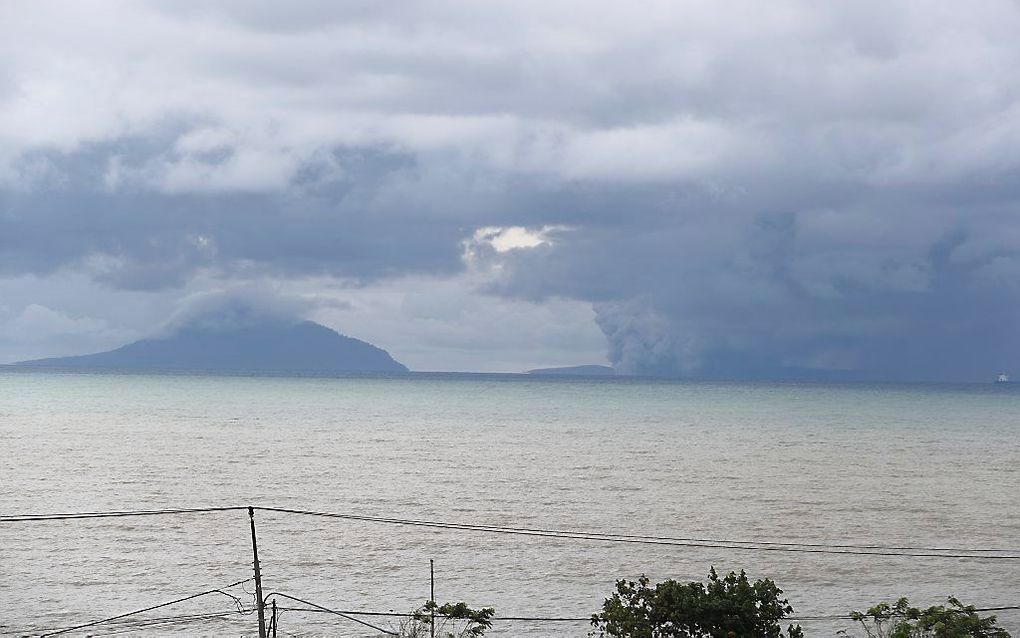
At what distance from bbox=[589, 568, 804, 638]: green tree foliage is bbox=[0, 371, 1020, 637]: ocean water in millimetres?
6501

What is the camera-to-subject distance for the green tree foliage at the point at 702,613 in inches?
550

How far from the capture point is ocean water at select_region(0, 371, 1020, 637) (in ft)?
78.1

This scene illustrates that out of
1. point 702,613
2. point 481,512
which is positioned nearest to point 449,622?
point 702,613

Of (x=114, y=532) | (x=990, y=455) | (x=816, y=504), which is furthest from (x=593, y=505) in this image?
(x=990, y=455)

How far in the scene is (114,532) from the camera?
31.2 meters

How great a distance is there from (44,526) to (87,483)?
36.6 ft

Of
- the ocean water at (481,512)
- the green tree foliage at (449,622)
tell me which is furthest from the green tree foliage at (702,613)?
the ocean water at (481,512)

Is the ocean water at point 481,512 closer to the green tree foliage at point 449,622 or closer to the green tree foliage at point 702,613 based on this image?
the green tree foliage at point 449,622

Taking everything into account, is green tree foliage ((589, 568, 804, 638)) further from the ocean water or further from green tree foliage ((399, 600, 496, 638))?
the ocean water

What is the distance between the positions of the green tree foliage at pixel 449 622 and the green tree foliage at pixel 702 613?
173cm

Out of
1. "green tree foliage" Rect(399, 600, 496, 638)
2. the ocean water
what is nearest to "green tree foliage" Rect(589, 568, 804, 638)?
"green tree foliage" Rect(399, 600, 496, 638)

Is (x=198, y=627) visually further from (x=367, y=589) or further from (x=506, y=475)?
(x=506, y=475)

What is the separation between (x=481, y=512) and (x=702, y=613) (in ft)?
72.3

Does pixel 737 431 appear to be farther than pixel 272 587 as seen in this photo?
Yes
